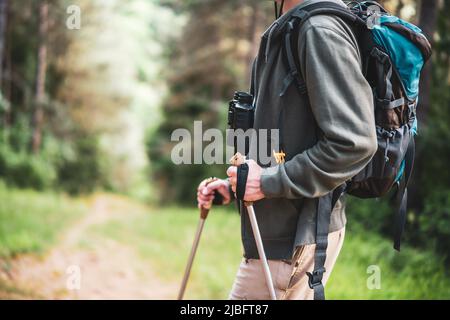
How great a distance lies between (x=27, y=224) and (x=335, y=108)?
867 centimetres

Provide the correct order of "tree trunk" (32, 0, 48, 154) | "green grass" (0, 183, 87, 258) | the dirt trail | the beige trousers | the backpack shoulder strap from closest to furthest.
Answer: the backpack shoulder strap, the beige trousers, the dirt trail, "green grass" (0, 183, 87, 258), "tree trunk" (32, 0, 48, 154)

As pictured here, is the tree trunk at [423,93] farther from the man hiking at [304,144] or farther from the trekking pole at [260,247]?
the trekking pole at [260,247]

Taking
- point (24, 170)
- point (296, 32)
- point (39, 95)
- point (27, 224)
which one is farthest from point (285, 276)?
point (39, 95)

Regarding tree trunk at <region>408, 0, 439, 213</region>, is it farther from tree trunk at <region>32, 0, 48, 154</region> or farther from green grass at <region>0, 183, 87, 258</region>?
tree trunk at <region>32, 0, 48, 154</region>

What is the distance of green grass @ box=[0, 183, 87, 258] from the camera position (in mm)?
7668

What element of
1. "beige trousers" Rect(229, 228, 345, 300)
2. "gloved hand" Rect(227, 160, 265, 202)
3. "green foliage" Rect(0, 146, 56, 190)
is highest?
"gloved hand" Rect(227, 160, 265, 202)

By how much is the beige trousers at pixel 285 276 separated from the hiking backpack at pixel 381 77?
0.23ft

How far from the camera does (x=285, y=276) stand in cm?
222

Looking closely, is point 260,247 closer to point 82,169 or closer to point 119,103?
point 82,169

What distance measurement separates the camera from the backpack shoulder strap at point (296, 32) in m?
2.09

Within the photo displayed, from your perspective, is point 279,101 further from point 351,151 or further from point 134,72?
point 134,72

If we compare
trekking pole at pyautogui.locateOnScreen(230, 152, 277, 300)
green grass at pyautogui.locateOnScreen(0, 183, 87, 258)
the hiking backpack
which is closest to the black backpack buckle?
the hiking backpack

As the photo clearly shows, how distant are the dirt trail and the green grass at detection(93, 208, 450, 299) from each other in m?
0.39
